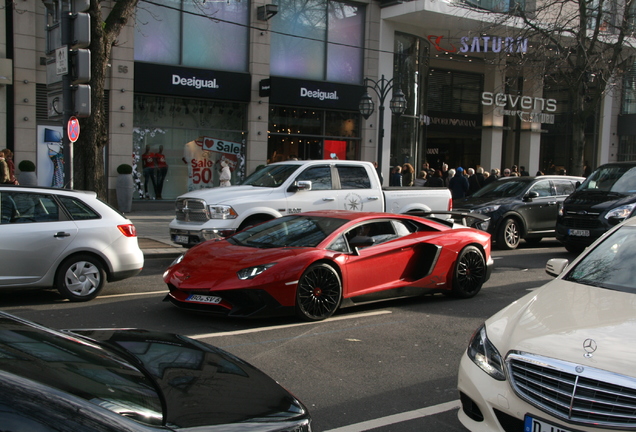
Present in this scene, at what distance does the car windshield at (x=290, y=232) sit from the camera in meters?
7.56

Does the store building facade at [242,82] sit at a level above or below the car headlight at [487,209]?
above

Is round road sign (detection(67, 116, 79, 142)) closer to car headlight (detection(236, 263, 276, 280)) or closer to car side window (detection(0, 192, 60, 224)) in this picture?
car side window (detection(0, 192, 60, 224))

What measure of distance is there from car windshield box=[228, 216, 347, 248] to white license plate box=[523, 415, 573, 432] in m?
4.20

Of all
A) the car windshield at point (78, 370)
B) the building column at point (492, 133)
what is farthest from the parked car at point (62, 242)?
the building column at point (492, 133)

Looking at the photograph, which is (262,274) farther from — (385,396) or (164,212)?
(164,212)

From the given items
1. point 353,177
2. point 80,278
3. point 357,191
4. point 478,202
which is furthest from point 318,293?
point 478,202

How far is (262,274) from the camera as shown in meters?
6.80

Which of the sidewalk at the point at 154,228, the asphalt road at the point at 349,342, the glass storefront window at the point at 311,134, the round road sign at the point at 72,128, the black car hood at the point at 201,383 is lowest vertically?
the asphalt road at the point at 349,342

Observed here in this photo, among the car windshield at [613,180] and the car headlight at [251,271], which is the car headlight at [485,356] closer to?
the car headlight at [251,271]

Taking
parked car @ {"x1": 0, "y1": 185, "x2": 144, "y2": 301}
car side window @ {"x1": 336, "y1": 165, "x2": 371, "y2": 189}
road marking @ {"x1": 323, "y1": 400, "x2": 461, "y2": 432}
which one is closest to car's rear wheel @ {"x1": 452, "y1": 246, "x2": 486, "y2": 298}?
road marking @ {"x1": 323, "y1": 400, "x2": 461, "y2": 432}

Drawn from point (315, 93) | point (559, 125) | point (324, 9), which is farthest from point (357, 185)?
point (559, 125)

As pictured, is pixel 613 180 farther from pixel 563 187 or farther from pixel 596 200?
pixel 563 187

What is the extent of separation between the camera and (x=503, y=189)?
15.9 m

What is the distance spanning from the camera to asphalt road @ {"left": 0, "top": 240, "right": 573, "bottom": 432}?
472 cm
